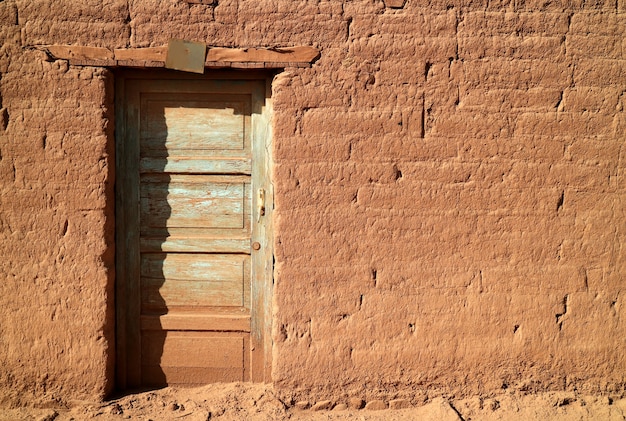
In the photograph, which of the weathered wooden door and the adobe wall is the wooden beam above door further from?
the weathered wooden door

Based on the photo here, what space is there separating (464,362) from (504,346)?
24 centimetres

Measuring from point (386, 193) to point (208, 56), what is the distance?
1.23 m

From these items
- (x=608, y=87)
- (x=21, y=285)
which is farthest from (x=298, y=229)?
(x=608, y=87)

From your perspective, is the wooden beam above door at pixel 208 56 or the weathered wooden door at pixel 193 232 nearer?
the wooden beam above door at pixel 208 56

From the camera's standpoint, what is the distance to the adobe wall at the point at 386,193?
11.2ft

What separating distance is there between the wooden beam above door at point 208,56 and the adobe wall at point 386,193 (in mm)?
45

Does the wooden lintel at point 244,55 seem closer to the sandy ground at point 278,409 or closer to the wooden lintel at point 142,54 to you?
the wooden lintel at point 142,54

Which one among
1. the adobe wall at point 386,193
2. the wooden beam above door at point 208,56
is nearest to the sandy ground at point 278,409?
the adobe wall at point 386,193

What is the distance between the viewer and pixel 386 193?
350 cm

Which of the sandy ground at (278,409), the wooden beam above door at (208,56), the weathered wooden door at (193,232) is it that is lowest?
the sandy ground at (278,409)

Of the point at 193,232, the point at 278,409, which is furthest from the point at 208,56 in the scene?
the point at 278,409

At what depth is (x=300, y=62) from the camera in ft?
11.3

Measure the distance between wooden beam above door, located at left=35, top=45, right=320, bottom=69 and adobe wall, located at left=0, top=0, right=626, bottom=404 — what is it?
45mm

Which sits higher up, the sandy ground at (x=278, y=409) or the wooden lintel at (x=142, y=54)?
the wooden lintel at (x=142, y=54)
